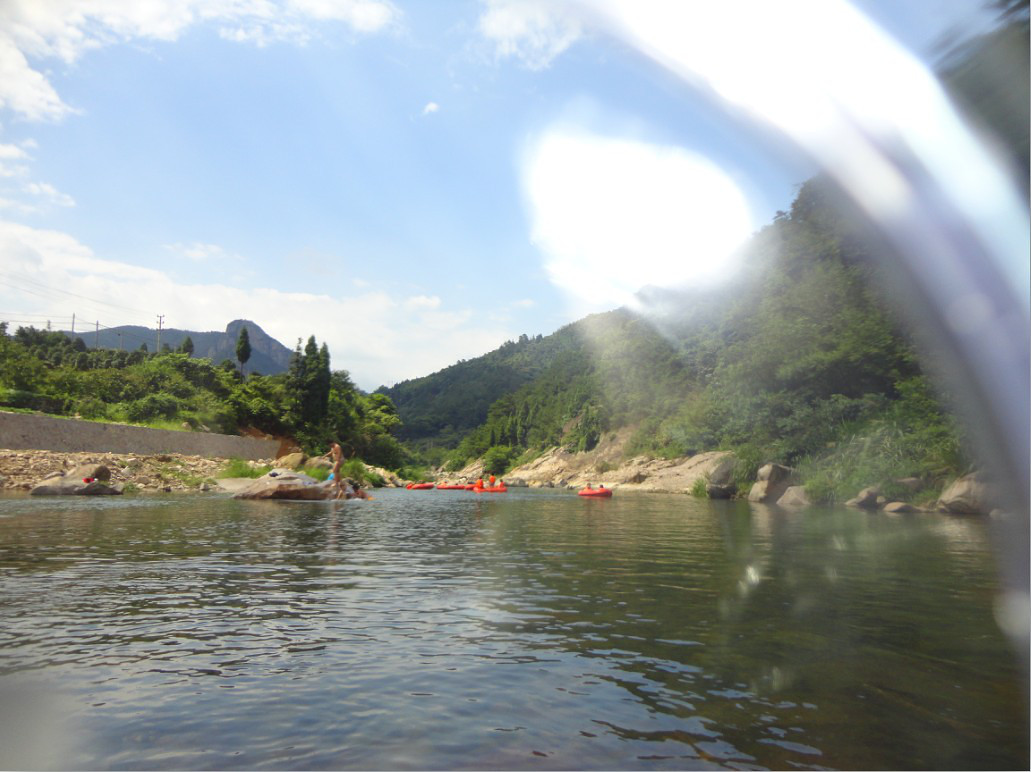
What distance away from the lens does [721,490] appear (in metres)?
44.8

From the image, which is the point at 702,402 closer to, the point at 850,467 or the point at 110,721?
the point at 850,467

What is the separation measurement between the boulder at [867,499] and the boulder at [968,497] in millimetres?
3825

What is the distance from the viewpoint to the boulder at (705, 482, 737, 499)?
147 feet

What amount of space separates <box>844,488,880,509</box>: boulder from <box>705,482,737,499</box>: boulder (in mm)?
11544

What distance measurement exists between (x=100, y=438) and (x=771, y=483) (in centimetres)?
3995

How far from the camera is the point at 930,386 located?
3472 centimetres

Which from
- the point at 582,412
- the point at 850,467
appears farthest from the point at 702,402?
the point at 582,412

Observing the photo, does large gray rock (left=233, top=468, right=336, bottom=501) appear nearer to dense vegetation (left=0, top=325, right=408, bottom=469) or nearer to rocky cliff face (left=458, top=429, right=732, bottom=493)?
dense vegetation (left=0, top=325, right=408, bottom=469)

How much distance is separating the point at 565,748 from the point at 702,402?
68703mm

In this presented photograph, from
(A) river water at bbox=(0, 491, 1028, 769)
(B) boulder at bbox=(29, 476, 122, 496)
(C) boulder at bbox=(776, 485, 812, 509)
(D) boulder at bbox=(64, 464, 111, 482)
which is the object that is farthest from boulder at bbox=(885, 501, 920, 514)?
(D) boulder at bbox=(64, 464, 111, 482)

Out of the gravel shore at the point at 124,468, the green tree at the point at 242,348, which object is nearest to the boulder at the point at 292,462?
the gravel shore at the point at 124,468

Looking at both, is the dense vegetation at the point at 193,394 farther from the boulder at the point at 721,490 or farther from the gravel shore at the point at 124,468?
the boulder at the point at 721,490

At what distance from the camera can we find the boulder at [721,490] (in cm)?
4478

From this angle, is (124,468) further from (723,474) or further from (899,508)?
(899,508)
